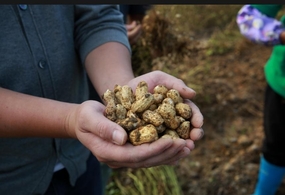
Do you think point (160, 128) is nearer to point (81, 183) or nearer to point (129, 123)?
point (129, 123)

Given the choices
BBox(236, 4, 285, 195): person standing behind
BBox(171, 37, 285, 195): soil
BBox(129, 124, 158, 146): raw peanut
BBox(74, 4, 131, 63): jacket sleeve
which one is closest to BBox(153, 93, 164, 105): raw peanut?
BBox(129, 124, 158, 146): raw peanut

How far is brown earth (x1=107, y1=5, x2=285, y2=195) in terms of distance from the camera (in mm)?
2008

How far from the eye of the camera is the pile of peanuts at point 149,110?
0.88 meters

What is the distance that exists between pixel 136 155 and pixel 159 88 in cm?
22

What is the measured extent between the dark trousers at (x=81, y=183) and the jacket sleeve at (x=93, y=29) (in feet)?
0.99

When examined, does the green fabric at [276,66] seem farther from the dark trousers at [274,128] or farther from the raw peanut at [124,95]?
the raw peanut at [124,95]

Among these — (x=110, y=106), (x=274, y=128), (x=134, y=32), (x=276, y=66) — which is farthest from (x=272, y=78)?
(x=110, y=106)

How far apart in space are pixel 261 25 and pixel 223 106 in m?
0.93

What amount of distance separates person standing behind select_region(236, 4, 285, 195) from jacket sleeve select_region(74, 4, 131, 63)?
69cm

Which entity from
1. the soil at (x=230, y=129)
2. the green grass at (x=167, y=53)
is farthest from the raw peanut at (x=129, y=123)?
the soil at (x=230, y=129)

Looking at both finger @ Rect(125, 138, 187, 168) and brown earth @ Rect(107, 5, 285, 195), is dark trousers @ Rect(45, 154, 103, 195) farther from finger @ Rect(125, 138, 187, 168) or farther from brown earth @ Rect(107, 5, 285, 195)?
brown earth @ Rect(107, 5, 285, 195)

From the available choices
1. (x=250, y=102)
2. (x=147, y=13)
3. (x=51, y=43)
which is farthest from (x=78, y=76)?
(x=250, y=102)

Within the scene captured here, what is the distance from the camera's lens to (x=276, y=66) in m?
1.61

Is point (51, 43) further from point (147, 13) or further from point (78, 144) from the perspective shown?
point (147, 13)
